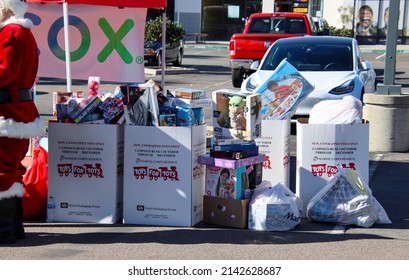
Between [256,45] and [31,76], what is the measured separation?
13.6 m

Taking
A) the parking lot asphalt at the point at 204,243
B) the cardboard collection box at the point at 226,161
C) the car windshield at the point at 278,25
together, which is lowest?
the parking lot asphalt at the point at 204,243

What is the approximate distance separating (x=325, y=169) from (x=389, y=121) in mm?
3894

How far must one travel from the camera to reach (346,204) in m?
7.16

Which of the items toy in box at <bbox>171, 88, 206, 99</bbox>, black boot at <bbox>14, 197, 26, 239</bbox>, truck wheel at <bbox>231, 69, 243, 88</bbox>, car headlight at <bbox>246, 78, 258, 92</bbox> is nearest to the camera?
black boot at <bbox>14, 197, 26, 239</bbox>

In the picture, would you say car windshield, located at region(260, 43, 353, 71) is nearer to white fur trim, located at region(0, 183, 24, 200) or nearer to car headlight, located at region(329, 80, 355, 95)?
car headlight, located at region(329, 80, 355, 95)

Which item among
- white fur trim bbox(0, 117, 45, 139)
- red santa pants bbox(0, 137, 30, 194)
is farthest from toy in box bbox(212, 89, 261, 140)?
red santa pants bbox(0, 137, 30, 194)

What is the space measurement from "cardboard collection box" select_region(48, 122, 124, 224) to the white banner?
2384 mm

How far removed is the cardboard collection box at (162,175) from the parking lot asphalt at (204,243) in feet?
0.41

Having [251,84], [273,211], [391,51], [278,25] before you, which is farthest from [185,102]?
[278,25]

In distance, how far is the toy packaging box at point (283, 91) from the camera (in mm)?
7602

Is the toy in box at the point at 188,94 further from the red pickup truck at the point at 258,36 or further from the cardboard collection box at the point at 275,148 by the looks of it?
the red pickup truck at the point at 258,36

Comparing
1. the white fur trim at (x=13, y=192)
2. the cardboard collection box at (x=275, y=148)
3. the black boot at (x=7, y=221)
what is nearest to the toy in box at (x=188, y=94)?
the cardboard collection box at (x=275, y=148)

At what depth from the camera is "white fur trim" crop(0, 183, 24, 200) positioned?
251 inches
